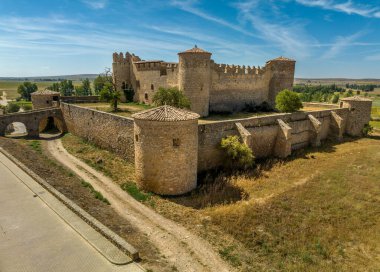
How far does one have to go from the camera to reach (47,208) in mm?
8211

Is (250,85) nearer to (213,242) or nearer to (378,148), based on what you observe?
(378,148)

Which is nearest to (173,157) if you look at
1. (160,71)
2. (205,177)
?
(205,177)

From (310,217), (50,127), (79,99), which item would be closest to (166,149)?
(310,217)

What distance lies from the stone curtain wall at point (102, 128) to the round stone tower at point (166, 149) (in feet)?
12.0

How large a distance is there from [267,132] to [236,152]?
388cm

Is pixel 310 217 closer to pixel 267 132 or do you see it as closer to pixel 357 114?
pixel 267 132

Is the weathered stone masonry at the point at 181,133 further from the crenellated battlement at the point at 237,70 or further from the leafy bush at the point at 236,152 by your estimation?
the crenellated battlement at the point at 237,70

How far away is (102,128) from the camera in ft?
58.9

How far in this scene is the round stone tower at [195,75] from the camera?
62.5ft

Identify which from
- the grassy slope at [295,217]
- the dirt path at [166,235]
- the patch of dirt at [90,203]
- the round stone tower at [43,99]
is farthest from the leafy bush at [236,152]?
the round stone tower at [43,99]

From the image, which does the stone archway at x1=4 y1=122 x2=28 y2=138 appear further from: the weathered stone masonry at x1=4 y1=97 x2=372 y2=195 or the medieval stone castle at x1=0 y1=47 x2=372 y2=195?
the weathered stone masonry at x1=4 y1=97 x2=372 y2=195

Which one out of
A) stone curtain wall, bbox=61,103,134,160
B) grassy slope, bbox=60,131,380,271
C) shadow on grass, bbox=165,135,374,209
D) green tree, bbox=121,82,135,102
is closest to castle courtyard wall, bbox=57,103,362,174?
stone curtain wall, bbox=61,103,134,160

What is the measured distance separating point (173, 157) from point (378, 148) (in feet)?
49.1

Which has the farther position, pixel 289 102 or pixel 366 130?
pixel 366 130
